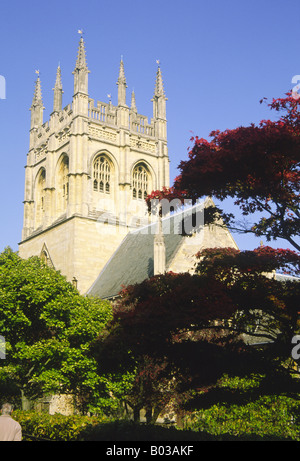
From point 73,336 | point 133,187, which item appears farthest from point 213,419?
point 133,187

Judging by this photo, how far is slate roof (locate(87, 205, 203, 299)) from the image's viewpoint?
111ft

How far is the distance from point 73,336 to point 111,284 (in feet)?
42.9

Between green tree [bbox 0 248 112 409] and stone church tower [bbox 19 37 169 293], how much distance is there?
1507cm

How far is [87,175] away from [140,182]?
5.98 metres

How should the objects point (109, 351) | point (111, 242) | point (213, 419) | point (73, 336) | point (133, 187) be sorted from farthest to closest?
point (133, 187), point (111, 242), point (73, 336), point (213, 419), point (109, 351)

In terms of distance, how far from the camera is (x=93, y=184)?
42.6 meters

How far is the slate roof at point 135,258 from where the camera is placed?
111ft

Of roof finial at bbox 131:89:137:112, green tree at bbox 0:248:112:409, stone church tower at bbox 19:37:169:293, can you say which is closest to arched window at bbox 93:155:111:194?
stone church tower at bbox 19:37:169:293

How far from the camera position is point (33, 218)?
1863 inches

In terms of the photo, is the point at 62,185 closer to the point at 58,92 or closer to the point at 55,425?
the point at 58,92

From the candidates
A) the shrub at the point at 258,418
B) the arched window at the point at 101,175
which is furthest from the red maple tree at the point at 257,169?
the arched window at the point at 101,175

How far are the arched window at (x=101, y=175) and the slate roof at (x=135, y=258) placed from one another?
178 inches

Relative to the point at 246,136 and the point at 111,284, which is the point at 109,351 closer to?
the point at 246,136
